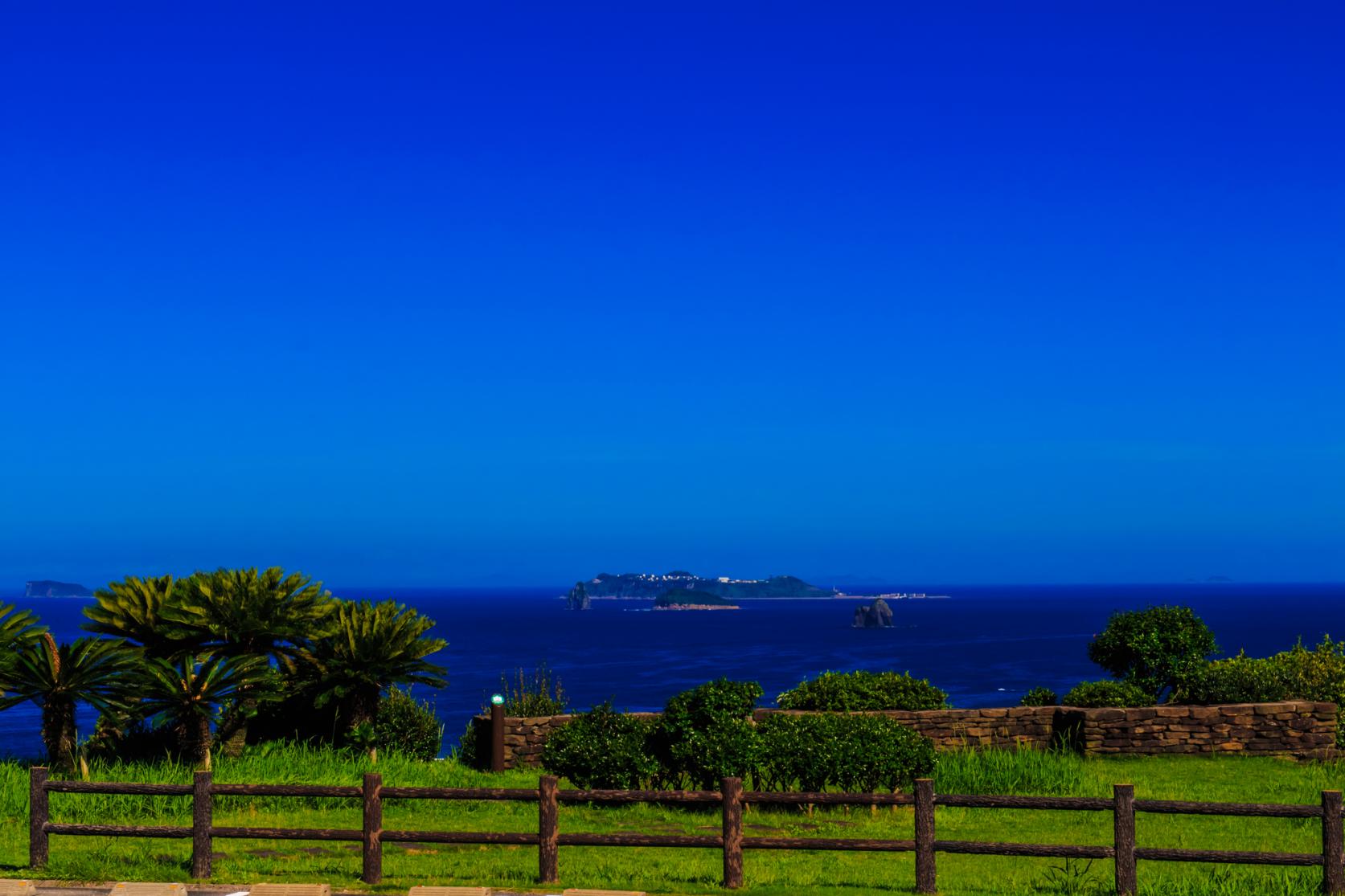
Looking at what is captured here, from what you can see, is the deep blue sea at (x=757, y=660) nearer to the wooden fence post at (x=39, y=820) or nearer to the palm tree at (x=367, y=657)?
the palm tree at (x=367, y=657)

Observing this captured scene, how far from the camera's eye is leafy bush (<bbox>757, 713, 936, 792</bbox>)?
805 inches

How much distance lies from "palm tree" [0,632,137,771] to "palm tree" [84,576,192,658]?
147 centimetres

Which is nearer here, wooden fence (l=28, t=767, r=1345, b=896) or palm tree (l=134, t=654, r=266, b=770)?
wooden fence (l=28, t=767, r=1345, b=896)

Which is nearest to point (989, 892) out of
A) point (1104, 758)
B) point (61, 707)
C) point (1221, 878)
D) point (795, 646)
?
point (1221, 878)

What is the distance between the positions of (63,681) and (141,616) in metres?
2.21

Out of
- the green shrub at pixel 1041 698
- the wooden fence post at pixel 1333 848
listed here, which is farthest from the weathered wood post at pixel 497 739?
the wooden fence post at pixel 1333 848

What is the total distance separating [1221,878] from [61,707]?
17.2 m

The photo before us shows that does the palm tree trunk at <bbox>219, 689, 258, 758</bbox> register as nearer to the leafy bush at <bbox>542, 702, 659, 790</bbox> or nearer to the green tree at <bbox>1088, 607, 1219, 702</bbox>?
the leafy bush at <bbox>542, 702, 659, 790</bbox>

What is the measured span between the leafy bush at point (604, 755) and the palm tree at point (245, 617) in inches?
200

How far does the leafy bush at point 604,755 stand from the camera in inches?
848

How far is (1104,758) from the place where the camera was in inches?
1010

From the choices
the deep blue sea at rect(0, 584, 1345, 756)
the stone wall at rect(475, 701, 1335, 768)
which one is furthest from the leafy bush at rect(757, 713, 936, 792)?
the deep blue sea at rect(0, 584, 1345, 756)

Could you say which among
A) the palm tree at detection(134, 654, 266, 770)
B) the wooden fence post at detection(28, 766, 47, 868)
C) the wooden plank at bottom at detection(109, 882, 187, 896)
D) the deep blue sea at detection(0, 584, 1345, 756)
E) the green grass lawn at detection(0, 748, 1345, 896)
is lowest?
the deep blue sea at detection(0, 584, 1345, 756)

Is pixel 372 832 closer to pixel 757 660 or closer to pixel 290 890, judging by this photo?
pixel 290 890
